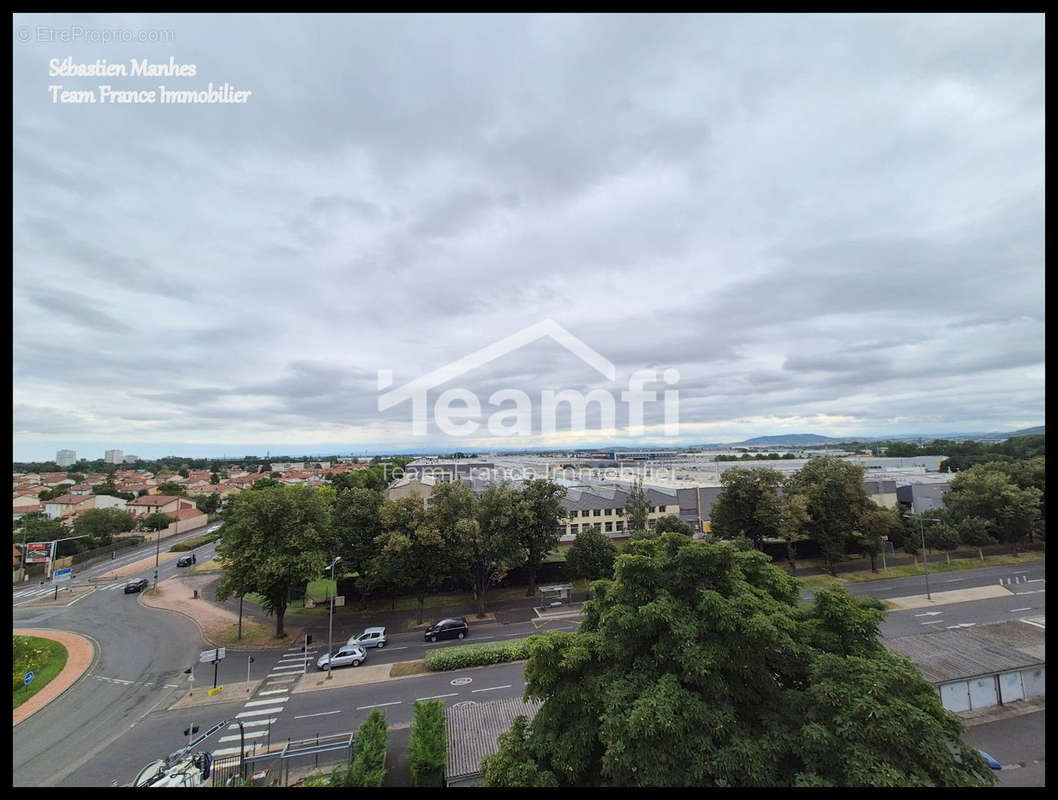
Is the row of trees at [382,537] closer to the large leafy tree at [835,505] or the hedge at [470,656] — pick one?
the hedge at [470,656]

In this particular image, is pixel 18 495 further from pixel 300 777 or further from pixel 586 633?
pixel 586 633

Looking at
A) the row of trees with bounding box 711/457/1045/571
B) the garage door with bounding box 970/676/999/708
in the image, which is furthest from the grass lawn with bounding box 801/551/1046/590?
the garage door with bounding box 970/676/999/708

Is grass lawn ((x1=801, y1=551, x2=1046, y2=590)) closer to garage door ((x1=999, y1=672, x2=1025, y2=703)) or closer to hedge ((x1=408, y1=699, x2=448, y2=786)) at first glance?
garage door ((x1=999, y1=672, x2=1025, y2=703))

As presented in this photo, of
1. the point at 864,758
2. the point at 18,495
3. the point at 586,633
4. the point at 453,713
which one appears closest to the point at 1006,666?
the point at 864,758

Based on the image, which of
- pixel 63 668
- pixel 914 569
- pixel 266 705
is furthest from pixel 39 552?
pixel 914 569

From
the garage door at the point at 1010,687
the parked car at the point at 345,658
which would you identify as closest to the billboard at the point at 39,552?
the parked car at the point at 345,658

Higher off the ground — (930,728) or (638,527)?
(930,728)

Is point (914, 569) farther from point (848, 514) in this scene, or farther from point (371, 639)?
point (371, 639)
